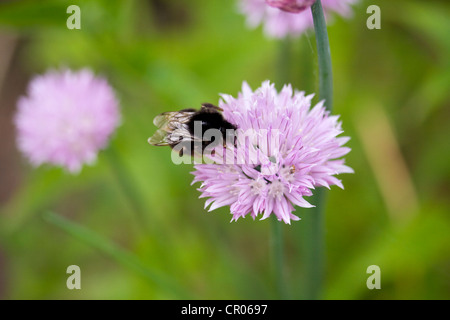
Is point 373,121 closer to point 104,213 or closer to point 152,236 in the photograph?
point 152,236

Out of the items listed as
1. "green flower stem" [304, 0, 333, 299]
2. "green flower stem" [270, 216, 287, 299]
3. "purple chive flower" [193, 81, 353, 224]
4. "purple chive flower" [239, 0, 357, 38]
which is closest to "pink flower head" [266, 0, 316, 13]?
"green flower stem" [304, 0, 333, 299]

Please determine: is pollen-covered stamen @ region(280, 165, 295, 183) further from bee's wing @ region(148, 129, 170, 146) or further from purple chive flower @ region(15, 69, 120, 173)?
purple chive flower @ region(15, 69, 120, 173)

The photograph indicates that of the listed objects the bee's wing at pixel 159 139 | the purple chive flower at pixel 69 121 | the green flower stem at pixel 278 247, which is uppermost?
the purple chive flower at pixel 69 121

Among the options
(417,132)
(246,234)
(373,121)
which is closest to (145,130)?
(246,234)

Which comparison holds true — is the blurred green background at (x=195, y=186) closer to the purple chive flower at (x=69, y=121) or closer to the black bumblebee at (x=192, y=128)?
the purple chive flower at (x=69, y=121)

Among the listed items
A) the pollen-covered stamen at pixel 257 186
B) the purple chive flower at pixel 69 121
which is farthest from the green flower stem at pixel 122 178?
the pollen-covered stamen at pixel 257 186
